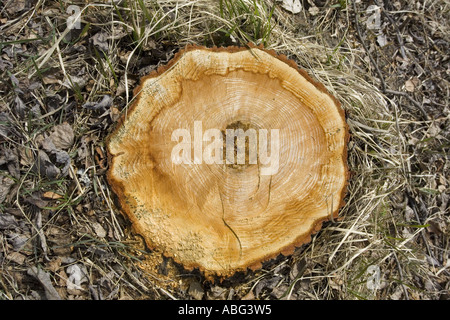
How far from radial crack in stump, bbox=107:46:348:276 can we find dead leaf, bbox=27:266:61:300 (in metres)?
0.51

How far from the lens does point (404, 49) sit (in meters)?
2.34

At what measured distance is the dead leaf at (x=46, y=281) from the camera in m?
1.62

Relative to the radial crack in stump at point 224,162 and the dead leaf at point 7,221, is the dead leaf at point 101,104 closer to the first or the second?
the radial crack in stump at point 224,162

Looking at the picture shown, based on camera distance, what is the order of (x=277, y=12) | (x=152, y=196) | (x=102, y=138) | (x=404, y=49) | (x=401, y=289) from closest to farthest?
(x=152, y=196) < (x=102, y=138) < (x=401, y=289) < (x=277, y=12) < (x=404, y=49)

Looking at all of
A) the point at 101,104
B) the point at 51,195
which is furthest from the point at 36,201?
the point at 101,104

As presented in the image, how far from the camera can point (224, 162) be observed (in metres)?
1.58

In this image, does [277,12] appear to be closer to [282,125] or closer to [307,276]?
[282,125]

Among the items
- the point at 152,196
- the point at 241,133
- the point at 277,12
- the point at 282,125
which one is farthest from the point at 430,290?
the point at 277,12

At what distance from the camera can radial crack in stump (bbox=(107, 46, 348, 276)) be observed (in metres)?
1.57

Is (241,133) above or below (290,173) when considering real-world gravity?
above

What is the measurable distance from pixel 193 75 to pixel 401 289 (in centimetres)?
166

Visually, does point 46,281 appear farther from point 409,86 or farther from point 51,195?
point 409,86

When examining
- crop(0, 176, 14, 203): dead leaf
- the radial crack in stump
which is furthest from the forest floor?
the radial crack in stump

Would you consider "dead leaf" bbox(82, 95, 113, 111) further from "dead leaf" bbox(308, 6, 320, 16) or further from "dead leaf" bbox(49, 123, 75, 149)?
"dead leaf" bbox(308, 6, 320, 16)
